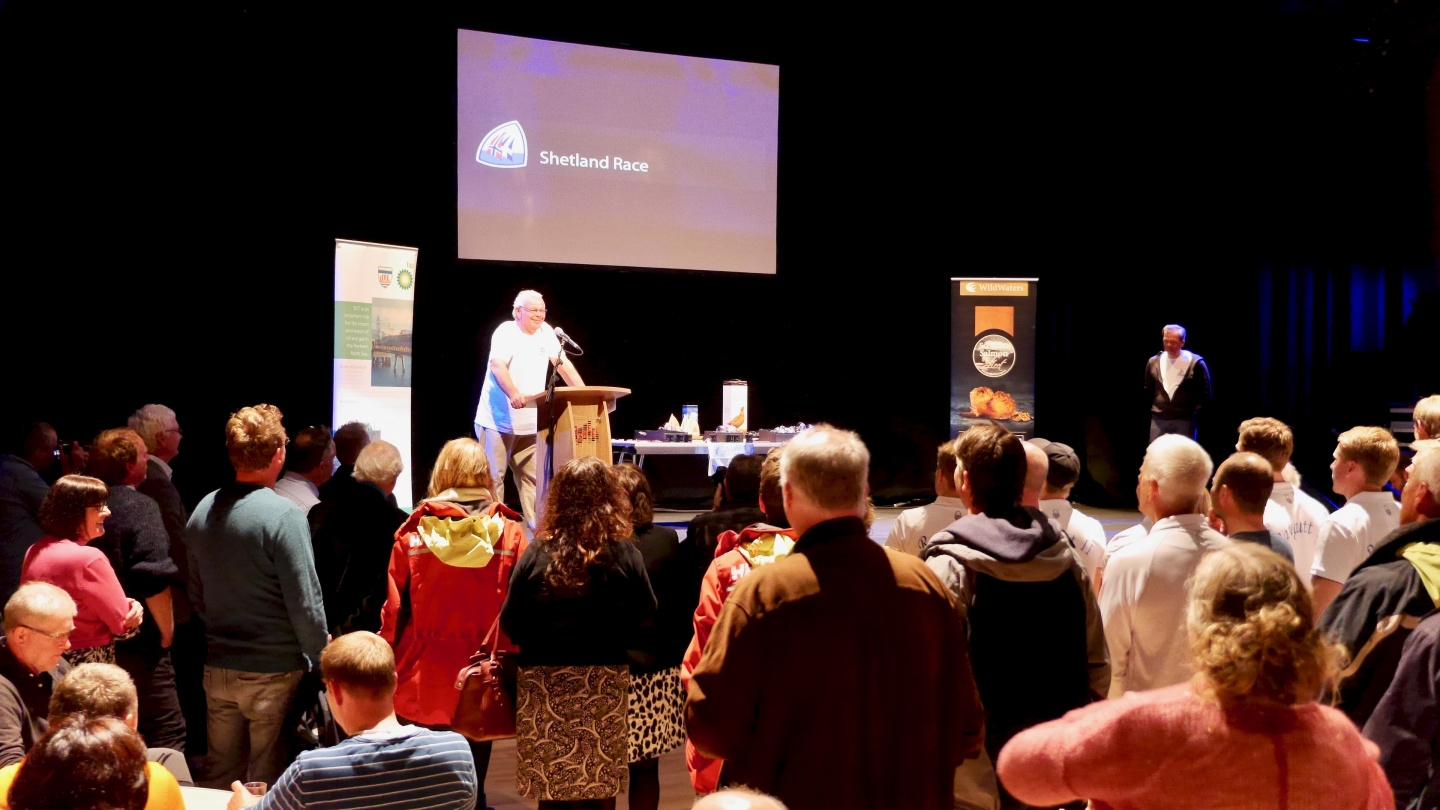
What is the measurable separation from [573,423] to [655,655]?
8.97 ft

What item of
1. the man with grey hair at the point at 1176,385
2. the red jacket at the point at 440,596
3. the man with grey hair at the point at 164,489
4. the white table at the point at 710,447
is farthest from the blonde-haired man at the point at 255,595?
the man with grey hair at the point at 1176,385

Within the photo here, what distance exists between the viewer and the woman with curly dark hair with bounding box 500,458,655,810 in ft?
8.61

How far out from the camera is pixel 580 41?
28.5 ft

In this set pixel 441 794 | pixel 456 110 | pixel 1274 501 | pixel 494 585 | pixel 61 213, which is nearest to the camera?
pixel 441 794

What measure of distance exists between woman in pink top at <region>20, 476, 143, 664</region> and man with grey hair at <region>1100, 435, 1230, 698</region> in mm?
2757

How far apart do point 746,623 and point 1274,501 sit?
2.66 metres

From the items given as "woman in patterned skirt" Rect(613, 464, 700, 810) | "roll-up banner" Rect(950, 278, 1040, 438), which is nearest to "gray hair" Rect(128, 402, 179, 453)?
"woman in patterned skirt" Rect(613, 464, 700, 810)

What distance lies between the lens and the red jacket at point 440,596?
9.54ft

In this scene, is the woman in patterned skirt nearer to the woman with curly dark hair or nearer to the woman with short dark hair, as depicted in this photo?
the woman with curly dark hair

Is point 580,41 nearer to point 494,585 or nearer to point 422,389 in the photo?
point 422,389

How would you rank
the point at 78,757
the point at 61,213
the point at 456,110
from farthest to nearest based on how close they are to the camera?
the point at 456,110 → the point at 61,213 → the point at 78,757

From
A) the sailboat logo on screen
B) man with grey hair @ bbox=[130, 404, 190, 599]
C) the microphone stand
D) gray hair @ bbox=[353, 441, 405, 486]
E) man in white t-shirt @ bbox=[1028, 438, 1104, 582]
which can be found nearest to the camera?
man in white t-shirt @ bbox=[1028, 438, 1104, 582]

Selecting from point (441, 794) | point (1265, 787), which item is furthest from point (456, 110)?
point (1265, 787)

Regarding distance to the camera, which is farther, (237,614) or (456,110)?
(456,110)
